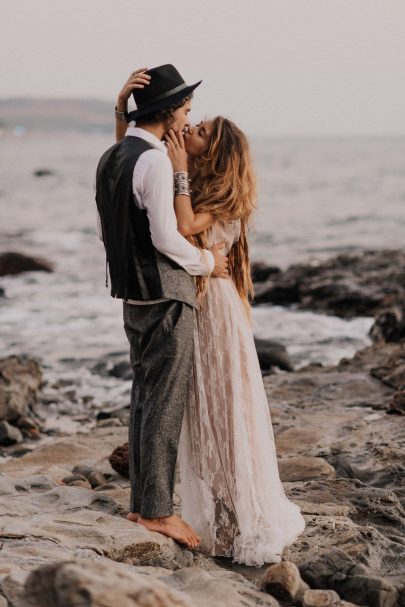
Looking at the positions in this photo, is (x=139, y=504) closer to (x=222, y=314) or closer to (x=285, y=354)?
(x=222, y=314)

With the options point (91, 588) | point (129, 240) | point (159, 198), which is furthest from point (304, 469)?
point (91, 588)

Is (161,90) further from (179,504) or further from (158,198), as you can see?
(179,504)

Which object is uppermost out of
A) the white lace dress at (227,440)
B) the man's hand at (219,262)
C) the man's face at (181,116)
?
the man's face at (181,116)

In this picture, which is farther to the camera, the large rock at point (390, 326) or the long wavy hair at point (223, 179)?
the large rock at point (390, 326)

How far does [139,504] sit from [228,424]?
62 cm

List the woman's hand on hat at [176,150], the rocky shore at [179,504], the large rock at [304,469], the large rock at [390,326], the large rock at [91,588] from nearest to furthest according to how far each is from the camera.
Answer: the large rock at [91,588] < the rocky shore at [179,504] < the woman's hand on hat at [176,150] < the large rock at [304,469] < the large rock at [390,326]

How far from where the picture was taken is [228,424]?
443 cm

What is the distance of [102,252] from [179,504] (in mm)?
19228

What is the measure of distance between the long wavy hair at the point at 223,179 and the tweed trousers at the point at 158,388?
0.93ft

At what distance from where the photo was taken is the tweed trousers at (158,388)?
418 cm

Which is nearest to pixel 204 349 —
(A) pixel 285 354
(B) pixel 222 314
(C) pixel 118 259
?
(B) pixel 222 314

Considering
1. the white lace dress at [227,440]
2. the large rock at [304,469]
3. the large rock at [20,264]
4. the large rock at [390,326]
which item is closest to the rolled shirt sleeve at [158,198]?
the white lace dress at [227,440]

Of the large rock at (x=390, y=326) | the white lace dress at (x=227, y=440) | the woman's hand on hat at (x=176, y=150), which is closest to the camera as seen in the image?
the woman's hand on hat at (x=176, y=150)

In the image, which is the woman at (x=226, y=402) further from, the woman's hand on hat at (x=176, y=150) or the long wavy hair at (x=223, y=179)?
the woman's hand on hat at (x=176, y=150)
